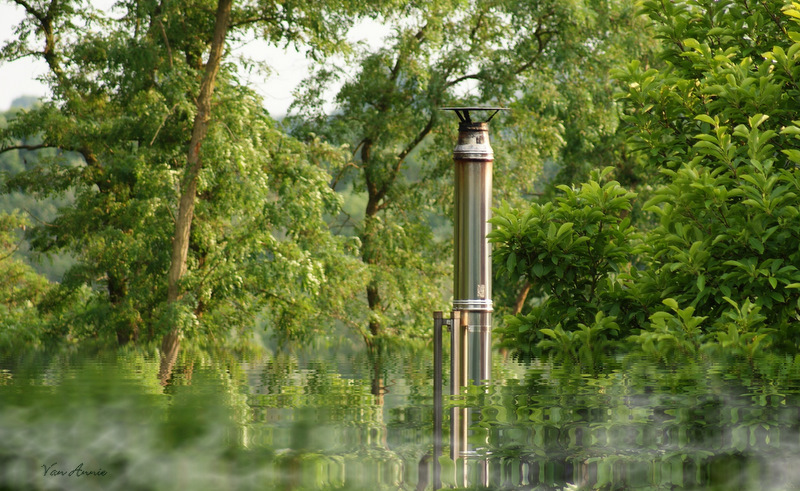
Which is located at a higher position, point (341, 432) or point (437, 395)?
point (437, 395)

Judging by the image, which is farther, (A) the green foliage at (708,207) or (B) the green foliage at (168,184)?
(B) the green foliage at (168,184)

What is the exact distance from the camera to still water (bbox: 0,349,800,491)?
4242 millimetres

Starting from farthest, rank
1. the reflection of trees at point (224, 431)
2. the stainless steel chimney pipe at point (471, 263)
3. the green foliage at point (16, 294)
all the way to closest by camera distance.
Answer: the green foliage at point (16, 294) < the stainless steel chimney pipe at point (471, 263) < the reflection of trees at point (224, 431)

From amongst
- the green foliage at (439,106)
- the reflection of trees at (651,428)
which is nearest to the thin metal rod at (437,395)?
the reflection of trees at (651,428)

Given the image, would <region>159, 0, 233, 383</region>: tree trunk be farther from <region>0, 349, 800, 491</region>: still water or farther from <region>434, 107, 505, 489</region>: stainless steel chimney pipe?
<region>434, 107, 505, 489</region>: stainless steel chimney pipe

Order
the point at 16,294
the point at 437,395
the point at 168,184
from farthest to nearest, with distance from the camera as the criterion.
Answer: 1. the point at 16,294
2. the point at 168,184
3. the point at 437,395

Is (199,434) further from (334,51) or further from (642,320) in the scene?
(334,51)

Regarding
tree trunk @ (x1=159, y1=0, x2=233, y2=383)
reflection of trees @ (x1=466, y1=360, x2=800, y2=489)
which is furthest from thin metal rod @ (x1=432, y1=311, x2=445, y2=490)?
tree trunk @ (x1=159, y1=0, x2=233, y2=383)

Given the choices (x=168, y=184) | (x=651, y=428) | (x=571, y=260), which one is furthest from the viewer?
(x=168, y=184)

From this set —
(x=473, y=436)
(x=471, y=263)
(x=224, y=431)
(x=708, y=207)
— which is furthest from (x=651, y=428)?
(x=224, y=431)

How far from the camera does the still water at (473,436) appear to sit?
4242 millimetres

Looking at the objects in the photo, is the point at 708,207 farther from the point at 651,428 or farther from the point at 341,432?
the point at 341,432

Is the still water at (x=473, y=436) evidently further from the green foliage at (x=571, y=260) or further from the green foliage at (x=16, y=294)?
the green foliage at (x=16, y=294)

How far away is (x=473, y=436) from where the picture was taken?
4551mm
